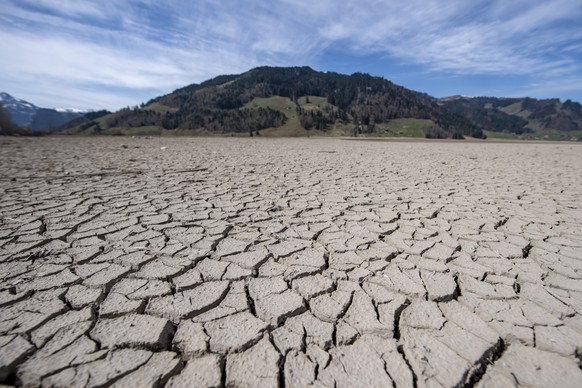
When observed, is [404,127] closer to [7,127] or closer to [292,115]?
[292,115]

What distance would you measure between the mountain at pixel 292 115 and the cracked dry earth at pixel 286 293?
56.7 metres

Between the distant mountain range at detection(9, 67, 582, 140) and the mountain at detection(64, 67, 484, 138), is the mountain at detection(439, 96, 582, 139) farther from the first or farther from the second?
the mountain at detection(64, 67, 484, 138)

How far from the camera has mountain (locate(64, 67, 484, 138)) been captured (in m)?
75.8

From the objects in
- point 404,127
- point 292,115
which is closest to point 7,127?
point 292,115

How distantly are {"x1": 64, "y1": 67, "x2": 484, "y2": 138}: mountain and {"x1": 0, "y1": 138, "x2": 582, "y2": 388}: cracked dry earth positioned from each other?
56.7 metres

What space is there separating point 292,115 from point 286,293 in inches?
3573

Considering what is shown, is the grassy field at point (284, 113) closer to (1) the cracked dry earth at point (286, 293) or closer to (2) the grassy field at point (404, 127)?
(2) the grassy field at point (404, 127)

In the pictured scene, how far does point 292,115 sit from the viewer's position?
292 ft

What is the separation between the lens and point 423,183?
5121 mm

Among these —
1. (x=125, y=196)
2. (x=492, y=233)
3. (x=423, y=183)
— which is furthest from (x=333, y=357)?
(x=423, y=183)

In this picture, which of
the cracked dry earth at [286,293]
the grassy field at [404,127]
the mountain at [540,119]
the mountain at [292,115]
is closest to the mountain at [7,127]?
the cracked dry earth at [286,293]

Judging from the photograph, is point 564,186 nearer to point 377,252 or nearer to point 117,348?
point 377,252

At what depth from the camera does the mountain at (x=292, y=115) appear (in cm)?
7581

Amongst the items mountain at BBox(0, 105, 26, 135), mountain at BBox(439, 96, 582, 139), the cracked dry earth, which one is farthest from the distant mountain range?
the cracked dry earth
